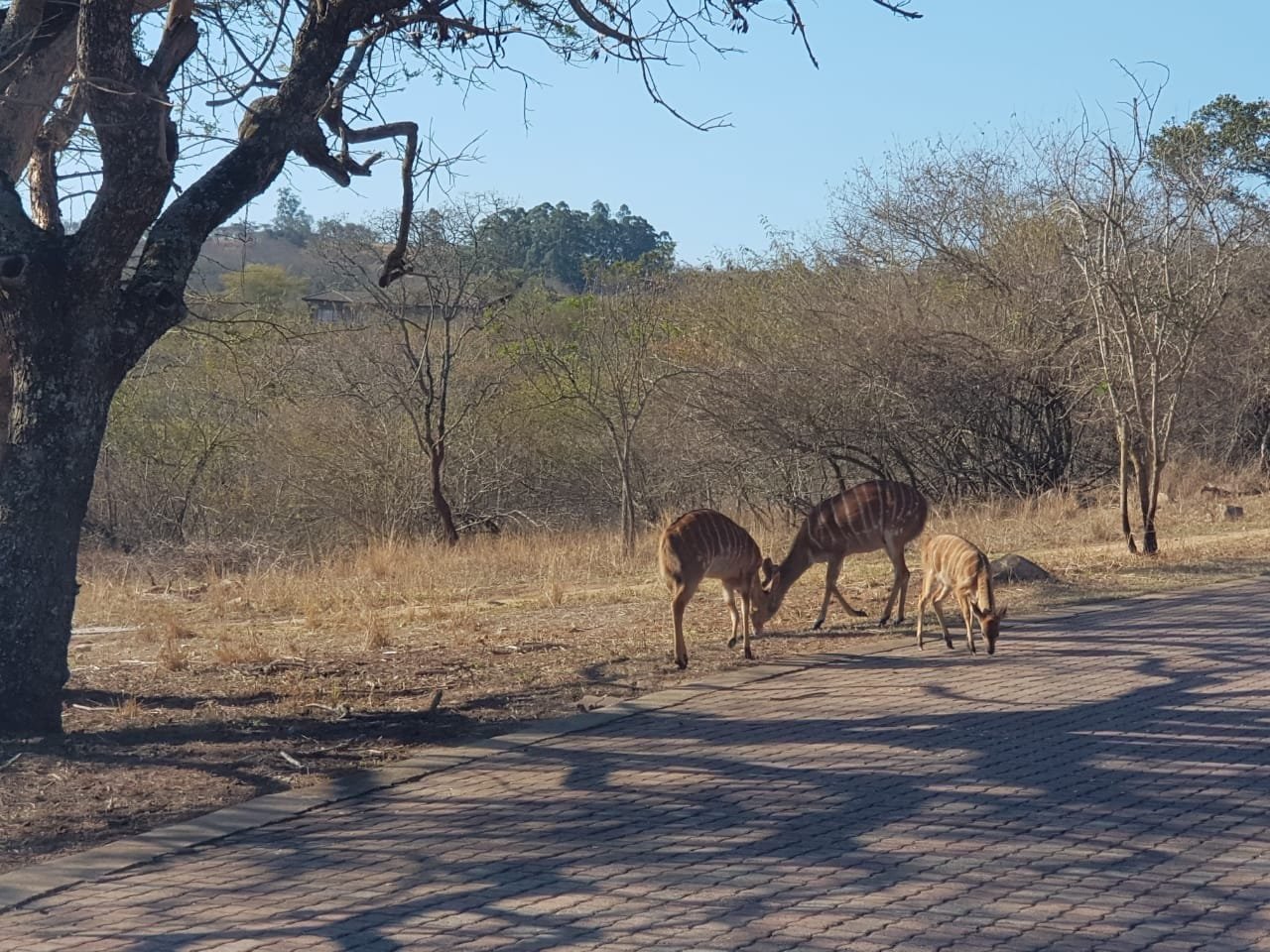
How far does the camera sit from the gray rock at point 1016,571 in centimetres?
1548

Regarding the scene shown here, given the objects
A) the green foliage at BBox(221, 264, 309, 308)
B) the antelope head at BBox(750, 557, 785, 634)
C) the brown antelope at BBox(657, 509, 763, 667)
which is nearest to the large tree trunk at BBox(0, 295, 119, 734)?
the brown antelope at BBox(657, 509, 763, 667)

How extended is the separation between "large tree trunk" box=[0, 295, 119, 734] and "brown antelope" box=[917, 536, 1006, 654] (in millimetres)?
6937

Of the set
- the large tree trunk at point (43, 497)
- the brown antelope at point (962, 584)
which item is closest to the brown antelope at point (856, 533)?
the brown antelope at point (962, 584)

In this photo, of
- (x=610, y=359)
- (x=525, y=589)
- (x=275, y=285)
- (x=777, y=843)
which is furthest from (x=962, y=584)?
(x=275, y=285)

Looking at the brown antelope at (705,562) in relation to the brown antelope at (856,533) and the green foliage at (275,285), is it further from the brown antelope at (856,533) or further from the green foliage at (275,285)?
the green foliage at (275,285)

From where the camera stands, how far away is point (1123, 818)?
731cm

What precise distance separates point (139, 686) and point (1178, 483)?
2060 cm

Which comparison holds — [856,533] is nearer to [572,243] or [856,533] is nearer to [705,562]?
[705,562]

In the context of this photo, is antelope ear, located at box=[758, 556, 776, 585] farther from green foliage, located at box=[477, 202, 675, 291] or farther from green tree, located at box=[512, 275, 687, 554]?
green foliage, located at box=[477, 202, 675, 291]

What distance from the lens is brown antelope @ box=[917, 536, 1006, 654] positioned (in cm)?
1200

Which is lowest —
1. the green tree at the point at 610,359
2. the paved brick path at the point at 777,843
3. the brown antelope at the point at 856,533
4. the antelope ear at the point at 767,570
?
the paved brick path at the point at 777,843

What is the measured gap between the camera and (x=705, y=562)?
12.4 metres

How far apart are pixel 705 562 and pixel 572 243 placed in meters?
35.9

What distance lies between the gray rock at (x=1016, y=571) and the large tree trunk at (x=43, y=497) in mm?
9658
